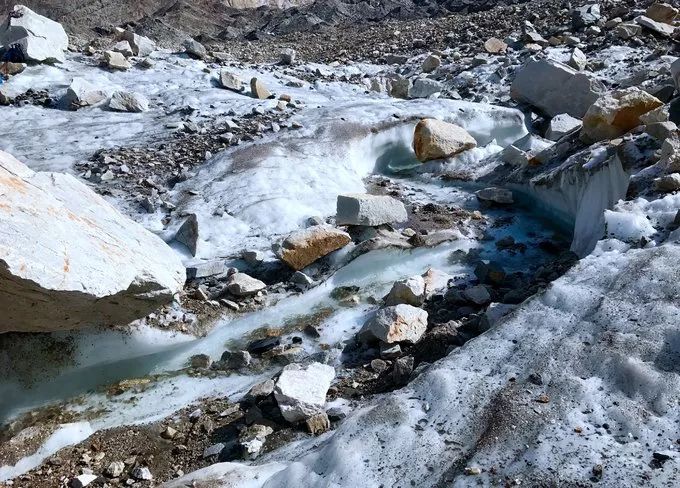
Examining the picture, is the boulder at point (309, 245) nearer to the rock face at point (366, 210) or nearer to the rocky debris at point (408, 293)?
the rock face at point (366, 210)

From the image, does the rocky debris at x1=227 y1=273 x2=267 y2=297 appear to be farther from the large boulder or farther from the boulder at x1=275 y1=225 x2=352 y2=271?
the large boulder

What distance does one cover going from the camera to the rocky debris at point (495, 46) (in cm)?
1038

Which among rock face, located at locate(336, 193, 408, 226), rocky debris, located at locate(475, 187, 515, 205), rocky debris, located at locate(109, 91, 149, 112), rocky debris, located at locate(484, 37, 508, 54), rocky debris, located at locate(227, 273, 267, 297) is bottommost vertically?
rocky debris, located at locate(109, 91, 149, 112)

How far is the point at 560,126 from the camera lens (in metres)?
7.06

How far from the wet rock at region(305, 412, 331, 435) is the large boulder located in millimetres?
5467

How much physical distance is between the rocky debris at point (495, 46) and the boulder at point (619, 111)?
16.9ft

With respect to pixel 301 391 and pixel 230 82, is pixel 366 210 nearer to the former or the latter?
pixel 301 391

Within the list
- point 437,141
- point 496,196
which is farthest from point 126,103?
point 496,196

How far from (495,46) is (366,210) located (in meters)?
6.36

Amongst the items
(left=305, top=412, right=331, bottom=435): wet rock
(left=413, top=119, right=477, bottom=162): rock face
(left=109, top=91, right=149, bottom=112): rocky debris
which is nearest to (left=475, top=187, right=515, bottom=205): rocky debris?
(left=413, top=119, right=477, bottom=162): rock face

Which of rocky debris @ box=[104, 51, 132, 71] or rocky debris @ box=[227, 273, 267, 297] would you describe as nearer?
rocky debris @ box=[227, 273, 267, 297]

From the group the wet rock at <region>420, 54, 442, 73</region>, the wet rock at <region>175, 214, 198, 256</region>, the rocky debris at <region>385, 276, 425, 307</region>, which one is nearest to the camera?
the rocky debris at <region>385, 276, 425, 307</region>

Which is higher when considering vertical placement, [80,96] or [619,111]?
[619,111]

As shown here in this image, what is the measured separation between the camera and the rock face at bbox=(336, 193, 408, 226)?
5.14 metres
